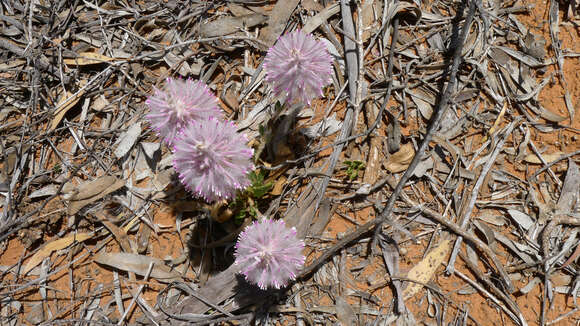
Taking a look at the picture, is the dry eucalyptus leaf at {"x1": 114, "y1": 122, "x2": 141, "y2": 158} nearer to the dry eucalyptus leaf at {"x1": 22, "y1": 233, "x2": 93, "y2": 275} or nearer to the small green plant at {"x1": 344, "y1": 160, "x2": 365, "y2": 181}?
the dry eucalyptus leaf at {"x1": 22, "y1": 233, "x2": 93, "y2": 275}

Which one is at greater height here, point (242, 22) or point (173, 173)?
point (242, 22)

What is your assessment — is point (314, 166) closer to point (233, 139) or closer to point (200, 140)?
point (233, 139)

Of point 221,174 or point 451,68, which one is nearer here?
point 221,174

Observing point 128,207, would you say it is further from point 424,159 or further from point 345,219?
point 424,159

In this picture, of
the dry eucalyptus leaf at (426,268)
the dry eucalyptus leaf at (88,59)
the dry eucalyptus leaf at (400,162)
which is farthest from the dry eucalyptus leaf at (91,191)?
the dry eucalyptus leaf at (426,268)

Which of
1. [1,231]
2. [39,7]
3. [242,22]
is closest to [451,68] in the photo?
[242,22]

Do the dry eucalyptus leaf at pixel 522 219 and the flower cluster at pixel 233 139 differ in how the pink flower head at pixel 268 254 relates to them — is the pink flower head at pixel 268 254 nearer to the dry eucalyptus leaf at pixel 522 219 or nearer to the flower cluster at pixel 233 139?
the flower cluster at pixel 233 139
